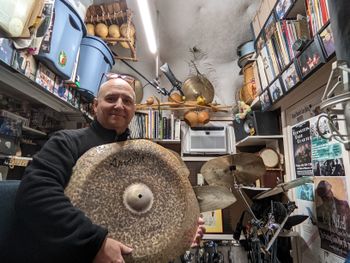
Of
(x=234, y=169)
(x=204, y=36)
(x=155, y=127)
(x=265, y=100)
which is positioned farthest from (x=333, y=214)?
(x=204, y=36)

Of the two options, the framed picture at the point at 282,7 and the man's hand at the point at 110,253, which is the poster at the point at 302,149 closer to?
the framed picture at the point at 282,7

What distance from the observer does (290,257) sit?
183 centimetres

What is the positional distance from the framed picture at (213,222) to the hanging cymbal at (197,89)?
4.20 feet

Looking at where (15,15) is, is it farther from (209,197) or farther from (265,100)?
(265,100)

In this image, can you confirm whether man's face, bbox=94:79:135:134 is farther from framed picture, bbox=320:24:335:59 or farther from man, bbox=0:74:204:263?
framed picture, bbox=320:24:335:59

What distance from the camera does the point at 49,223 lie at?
2.21 ft

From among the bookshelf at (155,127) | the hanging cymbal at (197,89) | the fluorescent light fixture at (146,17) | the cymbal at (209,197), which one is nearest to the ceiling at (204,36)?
the hanging cymbal at (197,89)

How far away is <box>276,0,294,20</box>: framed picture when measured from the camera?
160cm

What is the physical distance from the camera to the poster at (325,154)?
1.32 meters

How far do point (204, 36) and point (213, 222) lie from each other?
233 cm

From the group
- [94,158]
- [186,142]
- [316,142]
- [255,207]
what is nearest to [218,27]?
[186,142]

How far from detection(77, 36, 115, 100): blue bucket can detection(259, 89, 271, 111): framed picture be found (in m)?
1.50

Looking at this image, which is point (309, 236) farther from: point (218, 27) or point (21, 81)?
point (218, 27)

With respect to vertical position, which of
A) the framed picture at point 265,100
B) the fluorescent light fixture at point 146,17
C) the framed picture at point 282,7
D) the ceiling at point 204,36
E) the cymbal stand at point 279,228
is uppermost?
the ceiling at point 204,36
